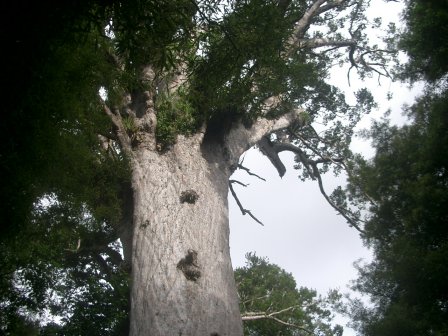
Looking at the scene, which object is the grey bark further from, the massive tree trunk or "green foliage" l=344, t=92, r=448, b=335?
"green foliage" l=344, t=92, r=448, b=335

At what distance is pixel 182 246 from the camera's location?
565cm

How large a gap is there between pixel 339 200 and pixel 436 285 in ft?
22.7

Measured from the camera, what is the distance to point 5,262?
4926mm

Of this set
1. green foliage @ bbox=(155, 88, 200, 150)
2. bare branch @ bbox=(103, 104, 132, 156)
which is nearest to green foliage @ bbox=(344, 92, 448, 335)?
green foliage @ bbox=(155, 88, 200, 150)

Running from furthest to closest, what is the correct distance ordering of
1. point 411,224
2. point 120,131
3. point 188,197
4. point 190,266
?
1. point 120,131
2. point 188,197
3. point 411,224
4. point 190,266

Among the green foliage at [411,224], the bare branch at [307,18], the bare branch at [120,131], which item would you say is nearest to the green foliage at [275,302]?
the green foliage at [411,224]

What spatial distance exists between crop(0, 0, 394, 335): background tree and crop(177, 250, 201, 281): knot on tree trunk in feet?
0.05

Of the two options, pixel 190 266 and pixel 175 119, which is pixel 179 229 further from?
pixel 175 119

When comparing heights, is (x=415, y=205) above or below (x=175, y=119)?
below

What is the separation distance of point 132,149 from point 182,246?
7.09ft

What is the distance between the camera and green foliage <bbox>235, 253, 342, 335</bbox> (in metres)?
9.27

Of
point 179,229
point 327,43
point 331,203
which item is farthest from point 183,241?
point 327,43

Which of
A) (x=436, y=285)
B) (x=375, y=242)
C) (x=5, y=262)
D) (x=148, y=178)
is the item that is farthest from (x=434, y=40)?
(x=5, y=262)

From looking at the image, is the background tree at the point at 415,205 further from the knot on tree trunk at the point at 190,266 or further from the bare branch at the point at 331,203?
the knot on tree trunk at the point at 190,266
